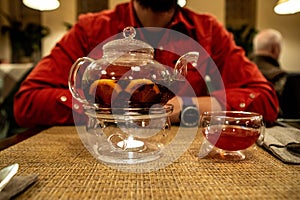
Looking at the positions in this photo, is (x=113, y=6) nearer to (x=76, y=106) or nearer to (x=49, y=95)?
(x=49, y=95)

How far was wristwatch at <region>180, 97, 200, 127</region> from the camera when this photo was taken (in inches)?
35.4

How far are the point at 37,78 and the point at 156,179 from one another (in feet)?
2.49

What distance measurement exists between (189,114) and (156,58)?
351mm

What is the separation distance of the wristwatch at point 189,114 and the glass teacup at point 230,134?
0.26 metres

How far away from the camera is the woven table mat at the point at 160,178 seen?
0.40m

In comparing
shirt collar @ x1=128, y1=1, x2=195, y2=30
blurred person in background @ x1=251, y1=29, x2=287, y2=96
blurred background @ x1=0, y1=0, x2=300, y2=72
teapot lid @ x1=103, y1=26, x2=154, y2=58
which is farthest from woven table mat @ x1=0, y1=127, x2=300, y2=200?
blurred background @ x1=0, y1=0, x2=300, y2=72

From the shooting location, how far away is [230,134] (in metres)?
0.59

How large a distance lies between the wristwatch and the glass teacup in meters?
0.26

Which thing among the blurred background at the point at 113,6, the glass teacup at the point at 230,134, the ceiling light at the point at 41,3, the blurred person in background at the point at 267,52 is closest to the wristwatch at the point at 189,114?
the glass teacup at the point at 230,134

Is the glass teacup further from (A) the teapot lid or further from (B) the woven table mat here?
(A) the teapot lid

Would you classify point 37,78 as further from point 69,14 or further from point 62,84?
point 69,14

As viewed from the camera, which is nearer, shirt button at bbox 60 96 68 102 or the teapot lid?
the teapot lid

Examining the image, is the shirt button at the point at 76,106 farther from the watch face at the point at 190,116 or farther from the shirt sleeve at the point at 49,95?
the watch face at the point at 190,116

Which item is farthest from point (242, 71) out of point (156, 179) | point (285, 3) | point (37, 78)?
point (156, 179)
